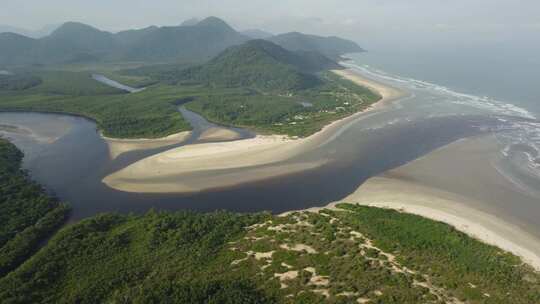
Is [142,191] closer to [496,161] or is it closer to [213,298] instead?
[213,298]

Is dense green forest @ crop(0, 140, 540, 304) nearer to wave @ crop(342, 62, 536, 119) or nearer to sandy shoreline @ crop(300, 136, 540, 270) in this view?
sandy shoreline @ crop(300, 136, 540, 270)

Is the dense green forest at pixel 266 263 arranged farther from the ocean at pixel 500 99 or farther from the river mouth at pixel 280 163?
the ocean at pixel 500 99

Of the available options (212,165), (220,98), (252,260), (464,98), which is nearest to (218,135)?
(212,165)

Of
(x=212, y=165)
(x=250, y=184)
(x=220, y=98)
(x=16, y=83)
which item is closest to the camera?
(x=250, y=184)

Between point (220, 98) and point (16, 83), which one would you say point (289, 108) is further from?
point (16, 83)

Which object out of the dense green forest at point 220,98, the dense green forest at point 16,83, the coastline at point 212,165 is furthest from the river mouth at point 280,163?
the dense green forest at point 16,83
